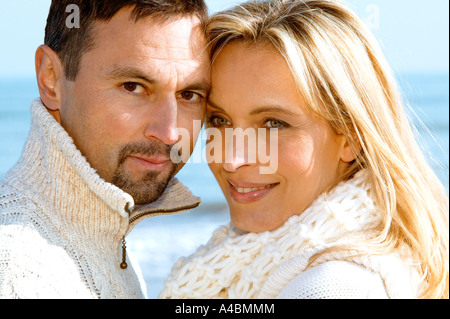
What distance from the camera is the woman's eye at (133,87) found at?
288cm

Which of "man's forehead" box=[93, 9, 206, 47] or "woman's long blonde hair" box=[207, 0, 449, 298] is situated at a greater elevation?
"man's forehead" box=[93, 9, 206, 47]

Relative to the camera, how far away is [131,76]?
2828mm

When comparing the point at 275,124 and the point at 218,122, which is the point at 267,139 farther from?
the point at 218,122

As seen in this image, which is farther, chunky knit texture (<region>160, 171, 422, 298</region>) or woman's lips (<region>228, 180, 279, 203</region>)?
woman's lips (<region>228, 180, 279, 203</region>)

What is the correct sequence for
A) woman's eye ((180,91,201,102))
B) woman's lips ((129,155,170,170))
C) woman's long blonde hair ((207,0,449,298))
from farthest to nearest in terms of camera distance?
woman's eye ((180,91,201,102))
woman's lips ((129,155,170,170))
woman's long blonde hair ((207,0,449,298))

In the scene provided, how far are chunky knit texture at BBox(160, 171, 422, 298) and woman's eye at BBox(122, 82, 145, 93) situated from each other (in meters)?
0.80

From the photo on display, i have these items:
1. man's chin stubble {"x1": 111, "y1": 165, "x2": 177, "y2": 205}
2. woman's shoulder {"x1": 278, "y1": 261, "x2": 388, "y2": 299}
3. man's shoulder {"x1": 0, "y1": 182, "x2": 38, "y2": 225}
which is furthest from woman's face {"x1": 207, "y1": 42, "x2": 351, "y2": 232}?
man's shoulder {"x1": 0, "y1": 182, "x2": 38, "y2": 225}

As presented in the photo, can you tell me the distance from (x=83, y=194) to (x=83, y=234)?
0.17m

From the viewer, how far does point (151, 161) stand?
2941mm

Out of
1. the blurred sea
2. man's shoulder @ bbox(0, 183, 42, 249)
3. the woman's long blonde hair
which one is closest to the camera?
man's shoulder @ bbox(0, 183, 42, 249)

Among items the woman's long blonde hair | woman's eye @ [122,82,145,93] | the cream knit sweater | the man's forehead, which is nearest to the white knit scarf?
the woman's long blonde hair

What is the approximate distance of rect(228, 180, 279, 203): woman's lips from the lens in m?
2.95

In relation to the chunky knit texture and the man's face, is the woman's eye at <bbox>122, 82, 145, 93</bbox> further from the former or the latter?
the chunky knit texture

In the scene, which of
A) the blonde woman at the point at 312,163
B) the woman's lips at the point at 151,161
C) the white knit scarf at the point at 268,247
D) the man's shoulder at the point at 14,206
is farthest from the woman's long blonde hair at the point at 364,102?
the man's shoulder at the point at 14,206
